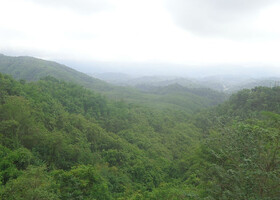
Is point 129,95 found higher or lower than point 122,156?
higher

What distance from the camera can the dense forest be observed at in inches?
303

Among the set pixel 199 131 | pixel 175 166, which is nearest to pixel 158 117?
pixel 199 131

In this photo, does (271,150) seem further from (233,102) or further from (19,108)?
(233,102)

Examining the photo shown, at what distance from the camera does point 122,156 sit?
23375 millimetres

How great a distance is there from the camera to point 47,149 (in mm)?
17047

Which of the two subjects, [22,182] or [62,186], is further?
[62,186]

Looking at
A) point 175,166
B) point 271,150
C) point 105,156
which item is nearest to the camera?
point 271,150

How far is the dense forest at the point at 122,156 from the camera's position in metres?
7.69

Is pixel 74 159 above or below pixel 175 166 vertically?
above

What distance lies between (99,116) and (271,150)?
1455 inches

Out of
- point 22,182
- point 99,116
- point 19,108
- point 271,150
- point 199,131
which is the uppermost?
point 271,150

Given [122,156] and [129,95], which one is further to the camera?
[129,95]

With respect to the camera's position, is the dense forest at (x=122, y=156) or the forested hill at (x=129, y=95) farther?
the forested hill at (x=129, y=95)

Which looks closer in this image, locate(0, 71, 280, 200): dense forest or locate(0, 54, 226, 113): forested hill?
locate(0, 71, 280, 200): dense forest
